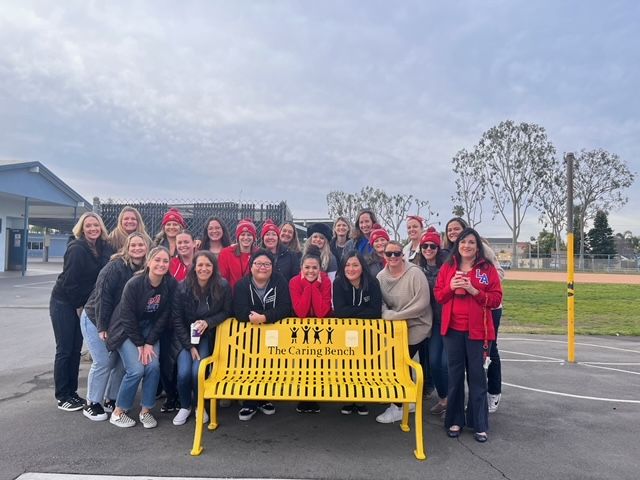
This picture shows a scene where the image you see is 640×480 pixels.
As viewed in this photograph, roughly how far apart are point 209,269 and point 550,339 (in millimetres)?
7366

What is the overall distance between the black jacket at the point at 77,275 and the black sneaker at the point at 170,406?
125 centimetres

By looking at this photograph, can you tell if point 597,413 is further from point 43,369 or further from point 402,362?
point 43,369

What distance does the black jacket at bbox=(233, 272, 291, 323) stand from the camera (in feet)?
14.0

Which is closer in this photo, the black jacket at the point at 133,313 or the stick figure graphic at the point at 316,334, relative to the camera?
the black jacket at the point at 133,313

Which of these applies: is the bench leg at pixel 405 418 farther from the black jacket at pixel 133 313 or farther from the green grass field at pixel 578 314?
the green grass field at pixel 578 314

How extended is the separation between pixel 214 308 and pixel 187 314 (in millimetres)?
243

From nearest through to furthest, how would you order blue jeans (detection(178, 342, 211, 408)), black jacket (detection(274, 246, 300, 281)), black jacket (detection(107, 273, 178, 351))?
black jacket (detection(107, 273, 178, 351)) → blue jeans (detection(178, 342, 211, 408)) → black jacket (detection(274, 246, 300, 281))

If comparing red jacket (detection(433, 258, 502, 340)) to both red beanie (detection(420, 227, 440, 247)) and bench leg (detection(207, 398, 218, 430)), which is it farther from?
bench leg (detection(207, 398, 218, 430))

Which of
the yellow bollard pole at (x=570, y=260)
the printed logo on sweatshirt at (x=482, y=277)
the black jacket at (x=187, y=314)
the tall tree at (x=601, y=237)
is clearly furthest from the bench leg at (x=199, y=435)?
the tall tree at (x=601, y=237)

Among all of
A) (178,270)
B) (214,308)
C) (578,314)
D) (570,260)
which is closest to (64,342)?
(178,270)

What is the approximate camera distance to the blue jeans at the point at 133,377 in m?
4.04

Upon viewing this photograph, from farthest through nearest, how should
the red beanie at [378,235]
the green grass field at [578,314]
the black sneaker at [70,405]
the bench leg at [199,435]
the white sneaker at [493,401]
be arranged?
the green grass field at [578,314], the red beanie at [378,235], the white sneaker at [493,401], the black sneaker at [70,405], the bench leg at [199,435]

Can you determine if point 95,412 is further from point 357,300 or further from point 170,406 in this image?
point 357,300

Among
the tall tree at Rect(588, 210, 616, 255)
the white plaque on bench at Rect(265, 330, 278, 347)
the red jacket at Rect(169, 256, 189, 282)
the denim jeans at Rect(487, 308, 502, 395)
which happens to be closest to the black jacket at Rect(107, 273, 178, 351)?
the red jacket at Rect(169, 256, 189, 282)
